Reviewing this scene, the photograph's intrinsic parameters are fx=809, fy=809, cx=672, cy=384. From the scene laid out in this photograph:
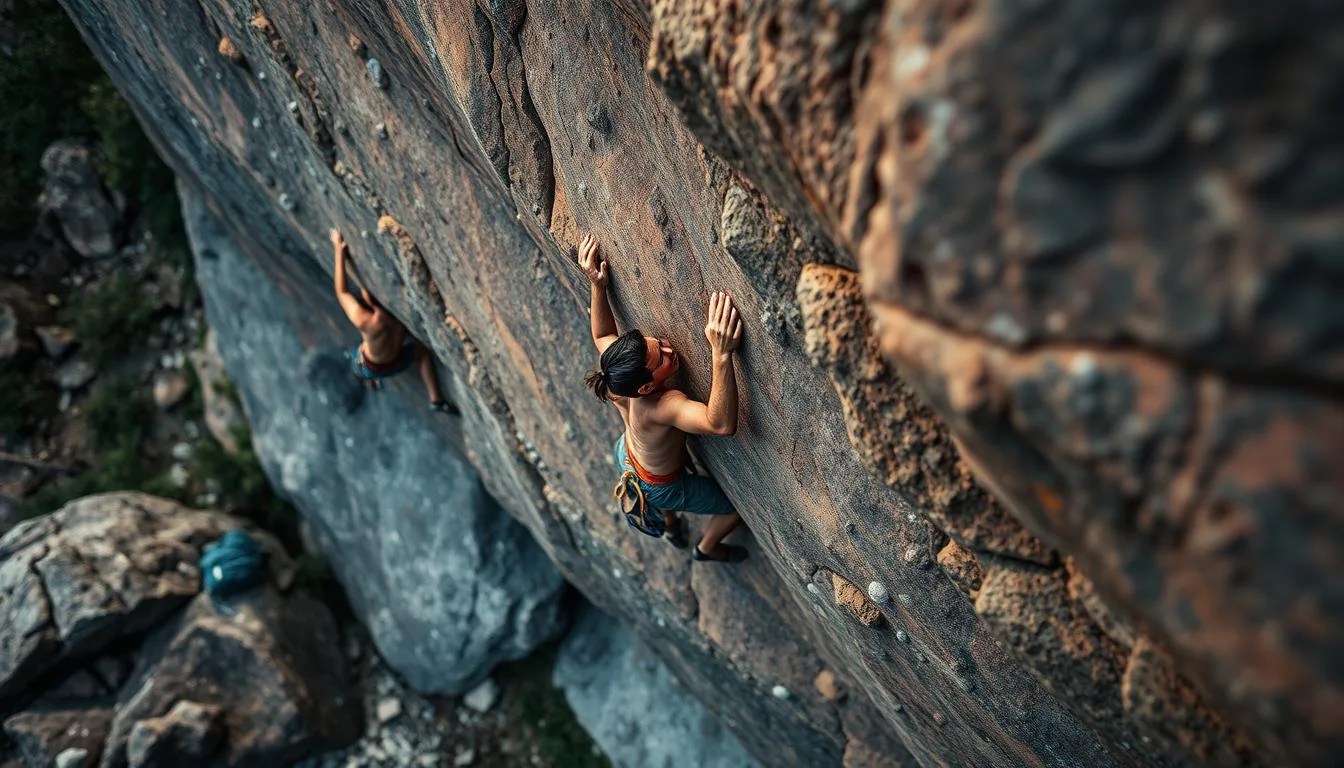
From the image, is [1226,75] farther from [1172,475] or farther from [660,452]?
[660,452]

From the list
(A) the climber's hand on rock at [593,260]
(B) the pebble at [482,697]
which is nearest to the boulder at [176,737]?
(B) the pebble at [482,697]

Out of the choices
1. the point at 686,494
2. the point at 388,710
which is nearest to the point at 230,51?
the point at 686,494

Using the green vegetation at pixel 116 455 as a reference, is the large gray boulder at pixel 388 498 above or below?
below

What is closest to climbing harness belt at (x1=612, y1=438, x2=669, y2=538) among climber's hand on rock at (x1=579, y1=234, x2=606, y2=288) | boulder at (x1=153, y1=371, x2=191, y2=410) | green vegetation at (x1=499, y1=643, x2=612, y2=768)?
climber's hand on rock at (x1=579, y1=234, x2=606, y2=288)

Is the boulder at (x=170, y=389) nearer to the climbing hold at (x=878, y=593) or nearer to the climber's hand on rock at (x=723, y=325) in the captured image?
the climber's hand on rock at (x=723, y=325)

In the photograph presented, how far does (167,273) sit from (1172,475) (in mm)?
10535

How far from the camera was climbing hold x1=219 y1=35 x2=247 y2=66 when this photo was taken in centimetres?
467

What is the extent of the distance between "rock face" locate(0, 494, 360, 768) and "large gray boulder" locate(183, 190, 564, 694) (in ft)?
2.83

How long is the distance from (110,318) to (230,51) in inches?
222

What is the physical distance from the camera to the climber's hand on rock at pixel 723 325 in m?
2.64

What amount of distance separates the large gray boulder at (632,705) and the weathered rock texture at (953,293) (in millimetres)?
2535

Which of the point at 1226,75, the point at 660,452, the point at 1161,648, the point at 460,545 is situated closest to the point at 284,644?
the point at 460,545

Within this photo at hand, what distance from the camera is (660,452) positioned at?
335 cm

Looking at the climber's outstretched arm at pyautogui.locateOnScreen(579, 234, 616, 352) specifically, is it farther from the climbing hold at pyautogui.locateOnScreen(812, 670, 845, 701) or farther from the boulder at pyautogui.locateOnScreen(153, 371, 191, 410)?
the boulder at pyautogui.locateOnScreen(153, 371, 191, 410)
